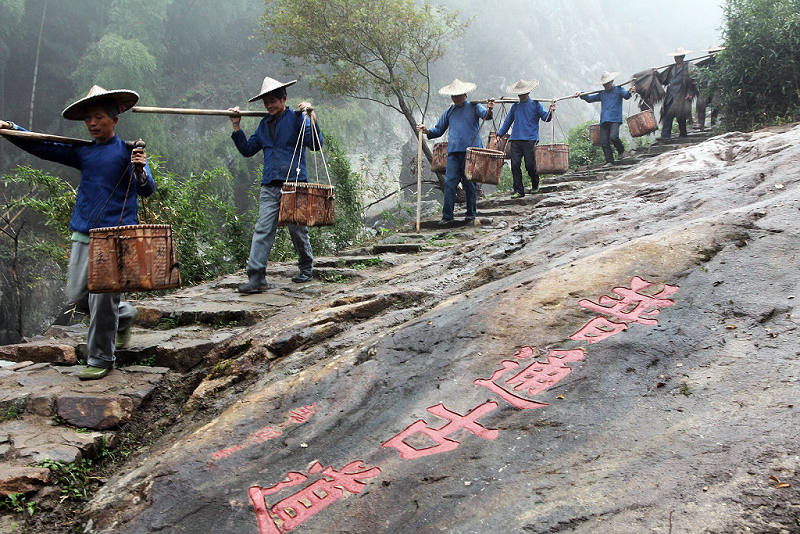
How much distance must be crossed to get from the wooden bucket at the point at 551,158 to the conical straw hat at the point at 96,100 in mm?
7610

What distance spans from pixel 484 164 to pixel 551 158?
3.49m

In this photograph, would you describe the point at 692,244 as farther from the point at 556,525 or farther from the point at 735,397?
the point at 556,525

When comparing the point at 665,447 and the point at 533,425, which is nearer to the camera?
the point at 665,447

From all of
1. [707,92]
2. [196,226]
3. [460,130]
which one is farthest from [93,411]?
[707,92]

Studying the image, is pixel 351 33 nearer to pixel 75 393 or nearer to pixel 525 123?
pixel 525 123

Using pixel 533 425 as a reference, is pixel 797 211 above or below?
above

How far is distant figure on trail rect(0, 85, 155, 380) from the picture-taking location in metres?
3.52

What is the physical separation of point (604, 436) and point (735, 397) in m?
0.54

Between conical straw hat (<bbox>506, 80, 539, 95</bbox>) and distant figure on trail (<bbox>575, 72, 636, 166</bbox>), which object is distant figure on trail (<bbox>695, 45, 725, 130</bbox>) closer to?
distant figure on trail (<bbox>575, 72, 636, 166</bbox>)

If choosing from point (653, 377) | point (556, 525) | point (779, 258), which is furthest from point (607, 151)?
point (556, 525)

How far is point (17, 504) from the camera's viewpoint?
2.41 m

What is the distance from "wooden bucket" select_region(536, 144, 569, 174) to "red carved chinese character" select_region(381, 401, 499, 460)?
8.19 m

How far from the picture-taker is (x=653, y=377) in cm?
244

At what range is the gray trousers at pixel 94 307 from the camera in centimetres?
351
